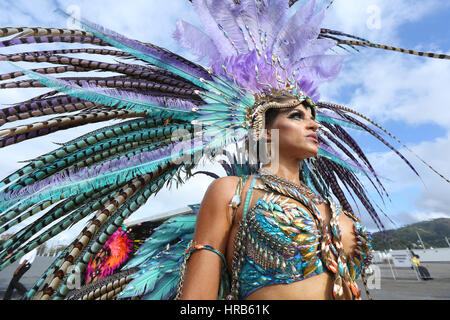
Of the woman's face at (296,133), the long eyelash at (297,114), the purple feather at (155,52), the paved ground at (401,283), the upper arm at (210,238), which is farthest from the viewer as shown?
the paved ground at (401,283)

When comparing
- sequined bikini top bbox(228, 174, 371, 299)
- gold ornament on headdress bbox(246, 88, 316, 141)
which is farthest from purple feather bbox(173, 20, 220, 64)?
sequined bikini top bbox(228, 174, 371, 299)

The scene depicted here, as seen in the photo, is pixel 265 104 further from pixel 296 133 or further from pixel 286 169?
pixel 286 169

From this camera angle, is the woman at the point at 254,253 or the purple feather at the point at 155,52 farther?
the purple feather at the point at 155,52

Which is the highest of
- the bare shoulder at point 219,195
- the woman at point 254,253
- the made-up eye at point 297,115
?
the made-up eye at point 297,115

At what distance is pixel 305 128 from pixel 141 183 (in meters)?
1.24

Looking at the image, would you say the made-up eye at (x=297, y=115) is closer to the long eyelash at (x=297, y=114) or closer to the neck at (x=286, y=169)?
the long eyelash at (x=297, y=114)

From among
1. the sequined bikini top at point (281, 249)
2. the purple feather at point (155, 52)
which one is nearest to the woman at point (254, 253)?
the sequined bikini top at point (281, 249)

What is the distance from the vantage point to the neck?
1.96 meters

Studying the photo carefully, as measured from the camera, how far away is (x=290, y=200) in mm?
1686

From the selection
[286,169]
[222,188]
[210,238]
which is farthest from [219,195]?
[286,169]

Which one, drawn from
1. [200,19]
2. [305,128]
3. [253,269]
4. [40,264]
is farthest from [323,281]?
[40,264]

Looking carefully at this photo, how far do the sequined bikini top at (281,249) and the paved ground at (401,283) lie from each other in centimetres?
800

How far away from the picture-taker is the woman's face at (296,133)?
190 cm

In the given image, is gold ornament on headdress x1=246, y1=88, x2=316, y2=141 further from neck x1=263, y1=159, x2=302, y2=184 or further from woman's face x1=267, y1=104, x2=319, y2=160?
neck x1=263, y1=159, x2=302, y2=184
